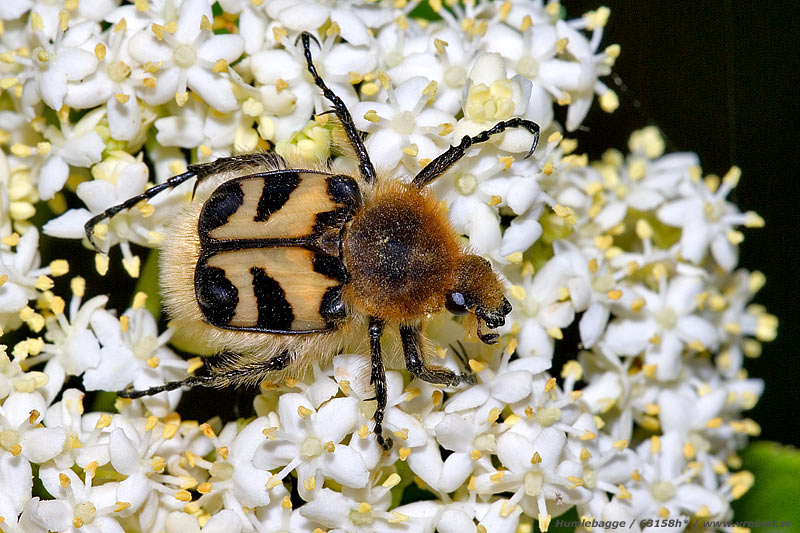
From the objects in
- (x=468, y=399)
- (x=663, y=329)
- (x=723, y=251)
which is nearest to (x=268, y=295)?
(x=468, y=399)

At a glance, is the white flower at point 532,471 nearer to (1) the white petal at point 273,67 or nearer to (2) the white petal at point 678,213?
(2) the white petal at point 678,213

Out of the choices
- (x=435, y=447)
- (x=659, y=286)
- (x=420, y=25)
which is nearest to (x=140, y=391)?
(x=435, y=447)

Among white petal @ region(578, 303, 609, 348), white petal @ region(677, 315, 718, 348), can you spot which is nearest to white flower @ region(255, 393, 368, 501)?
white petal @ region(578, 303, 609, 348)

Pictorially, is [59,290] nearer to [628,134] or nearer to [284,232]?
[284,232]

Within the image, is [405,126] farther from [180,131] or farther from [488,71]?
[180,131]

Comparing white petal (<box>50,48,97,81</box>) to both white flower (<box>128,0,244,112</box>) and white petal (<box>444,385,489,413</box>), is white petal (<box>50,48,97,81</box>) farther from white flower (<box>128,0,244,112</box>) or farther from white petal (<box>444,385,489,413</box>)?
white petal (<box>444,385,489,413</box>)

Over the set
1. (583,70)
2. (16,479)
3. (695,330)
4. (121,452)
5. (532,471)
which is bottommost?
(16,479)

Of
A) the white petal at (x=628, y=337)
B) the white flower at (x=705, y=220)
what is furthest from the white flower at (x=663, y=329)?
the white flower at (x=705, y=220)
